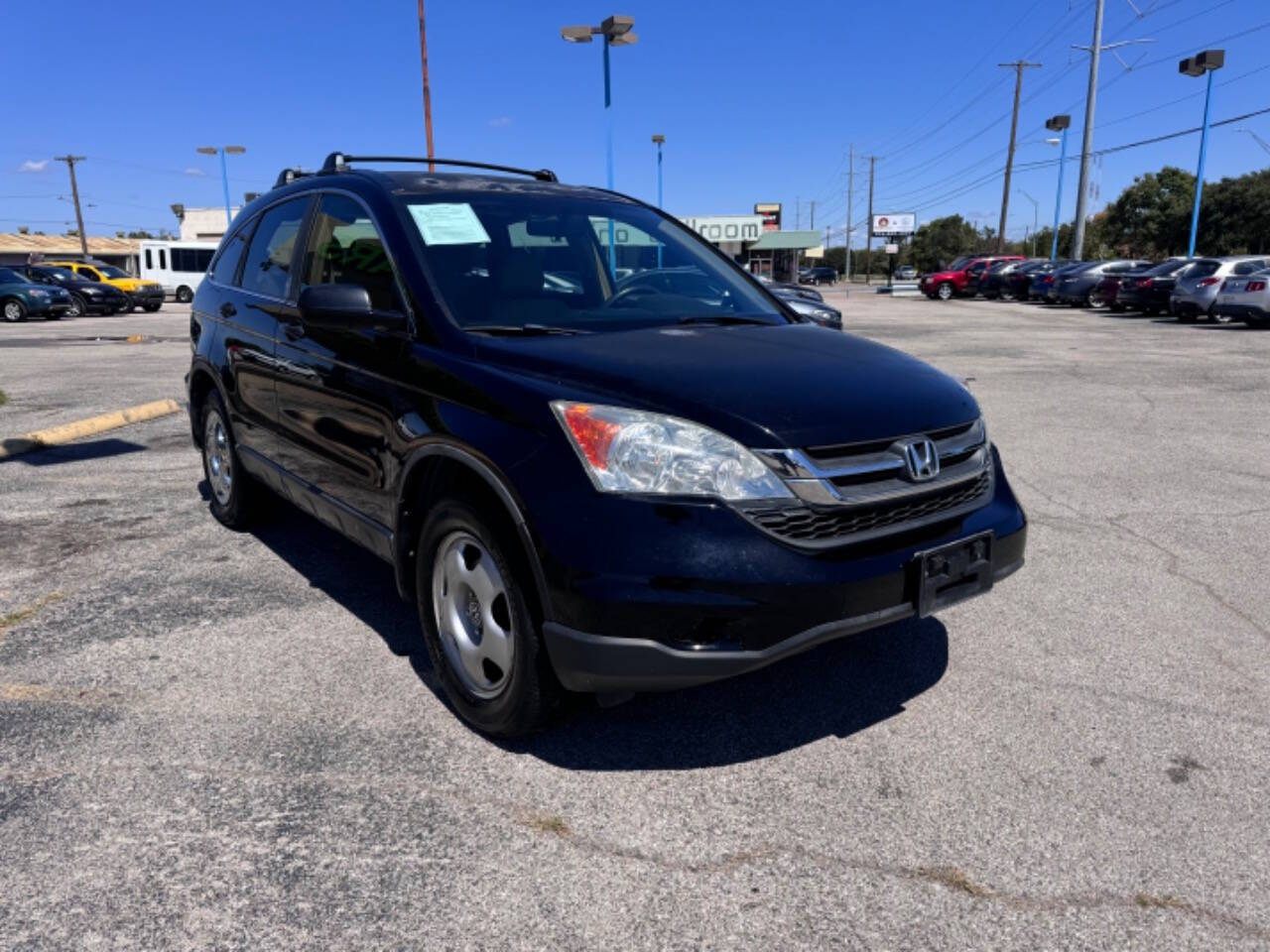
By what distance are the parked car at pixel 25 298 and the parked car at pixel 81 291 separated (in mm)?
1799

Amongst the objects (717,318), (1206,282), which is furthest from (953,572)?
(1206,282)

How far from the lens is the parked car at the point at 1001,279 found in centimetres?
3588

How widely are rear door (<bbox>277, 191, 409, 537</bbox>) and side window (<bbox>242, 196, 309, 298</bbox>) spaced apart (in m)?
0.23

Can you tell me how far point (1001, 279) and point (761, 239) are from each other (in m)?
32.7

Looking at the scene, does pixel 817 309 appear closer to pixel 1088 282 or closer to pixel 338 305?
pixel 338 305

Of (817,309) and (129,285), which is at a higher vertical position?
(817,309)

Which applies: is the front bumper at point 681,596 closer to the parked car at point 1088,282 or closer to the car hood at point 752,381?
the car hood at point 752,381

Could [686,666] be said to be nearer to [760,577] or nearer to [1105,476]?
[760,577]

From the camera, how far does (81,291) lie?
28.9m

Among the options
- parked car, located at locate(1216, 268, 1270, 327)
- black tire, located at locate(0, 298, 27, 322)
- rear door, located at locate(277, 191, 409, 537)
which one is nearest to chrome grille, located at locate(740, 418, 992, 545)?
rear door, located at locate(277, 191, 409, 537)

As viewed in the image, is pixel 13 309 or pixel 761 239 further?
pixel 761 239

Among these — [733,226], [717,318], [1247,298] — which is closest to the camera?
[717,318]

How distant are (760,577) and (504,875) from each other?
3.30 ft

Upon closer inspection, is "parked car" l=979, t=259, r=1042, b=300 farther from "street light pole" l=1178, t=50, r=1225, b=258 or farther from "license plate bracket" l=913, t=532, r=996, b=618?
"license plate bracket" l=913, t=532, r=996, b=618
